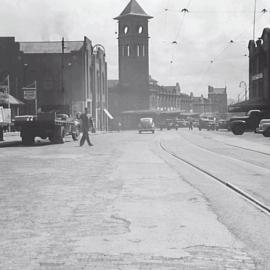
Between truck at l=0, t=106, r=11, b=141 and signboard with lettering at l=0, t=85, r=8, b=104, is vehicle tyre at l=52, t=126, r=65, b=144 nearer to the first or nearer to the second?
truck at l=0, t=106, r=11, b=141

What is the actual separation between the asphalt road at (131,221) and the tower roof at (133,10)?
9467cm

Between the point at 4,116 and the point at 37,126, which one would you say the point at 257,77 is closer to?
the point at 4,116

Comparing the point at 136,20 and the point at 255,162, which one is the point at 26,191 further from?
the point at 136,20

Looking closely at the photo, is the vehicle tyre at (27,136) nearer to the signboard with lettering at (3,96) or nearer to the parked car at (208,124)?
the signboard with lettering at (3,96)

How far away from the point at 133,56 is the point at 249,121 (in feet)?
215

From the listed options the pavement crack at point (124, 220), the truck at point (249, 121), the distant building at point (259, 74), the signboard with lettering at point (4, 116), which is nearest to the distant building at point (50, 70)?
the distant building at point (259, 74)

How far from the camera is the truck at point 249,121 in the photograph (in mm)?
41250

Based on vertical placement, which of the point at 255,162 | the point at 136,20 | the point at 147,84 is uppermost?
the point at 136,20

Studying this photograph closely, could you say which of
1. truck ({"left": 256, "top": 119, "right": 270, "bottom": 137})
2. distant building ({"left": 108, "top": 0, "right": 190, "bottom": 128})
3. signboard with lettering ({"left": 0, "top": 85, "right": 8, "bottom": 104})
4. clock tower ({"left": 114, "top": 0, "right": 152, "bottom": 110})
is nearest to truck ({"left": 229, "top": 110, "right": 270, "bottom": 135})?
truck ({"left": 256, "top": 119, "right": 270, "bottom": 137})

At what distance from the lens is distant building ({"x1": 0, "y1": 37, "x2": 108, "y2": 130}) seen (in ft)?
210

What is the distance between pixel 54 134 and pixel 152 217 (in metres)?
21.4

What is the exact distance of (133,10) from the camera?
4166 inches

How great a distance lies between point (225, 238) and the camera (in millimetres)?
6105

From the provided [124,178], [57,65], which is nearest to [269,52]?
[57,65]
